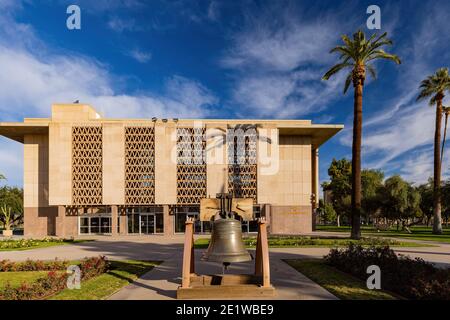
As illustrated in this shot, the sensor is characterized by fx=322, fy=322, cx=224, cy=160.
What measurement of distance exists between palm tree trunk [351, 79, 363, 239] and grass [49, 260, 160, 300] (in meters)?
18.8

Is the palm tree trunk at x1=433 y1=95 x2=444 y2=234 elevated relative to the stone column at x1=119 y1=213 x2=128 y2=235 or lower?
elevated

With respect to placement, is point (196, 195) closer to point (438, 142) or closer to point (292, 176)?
point (292, 176)

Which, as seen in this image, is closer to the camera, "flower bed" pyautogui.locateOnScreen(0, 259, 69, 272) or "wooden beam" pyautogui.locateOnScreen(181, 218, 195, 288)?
"wooden beam" pyautogui.locateOnScreen(181, 218, 195, 288)

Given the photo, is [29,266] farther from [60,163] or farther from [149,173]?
[60,163]

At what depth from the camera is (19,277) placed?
13195 millimetres

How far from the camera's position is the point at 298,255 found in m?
18.9

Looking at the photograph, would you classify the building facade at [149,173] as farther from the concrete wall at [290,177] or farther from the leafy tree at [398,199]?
the leafy tree at [398,199]

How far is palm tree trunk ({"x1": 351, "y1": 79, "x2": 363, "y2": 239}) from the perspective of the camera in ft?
90.5

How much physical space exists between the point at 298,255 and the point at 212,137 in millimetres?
24664

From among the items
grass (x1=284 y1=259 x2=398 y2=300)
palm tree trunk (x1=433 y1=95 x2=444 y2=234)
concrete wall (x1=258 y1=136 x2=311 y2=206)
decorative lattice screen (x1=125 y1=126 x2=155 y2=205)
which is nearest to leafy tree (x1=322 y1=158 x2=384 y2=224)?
palm tree trunk (x1=433 y1=95 x2=444 y2=234)

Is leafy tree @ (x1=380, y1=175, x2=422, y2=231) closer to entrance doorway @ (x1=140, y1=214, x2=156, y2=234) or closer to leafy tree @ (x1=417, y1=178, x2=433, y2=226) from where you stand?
leafy tree @ (x1=417, y1=178, x2=433, y2=226)

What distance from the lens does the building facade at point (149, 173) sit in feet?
134

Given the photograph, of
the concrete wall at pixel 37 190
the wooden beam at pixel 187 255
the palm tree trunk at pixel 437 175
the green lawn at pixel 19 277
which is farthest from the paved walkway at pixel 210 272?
the concrete wall at pixel 37 190
